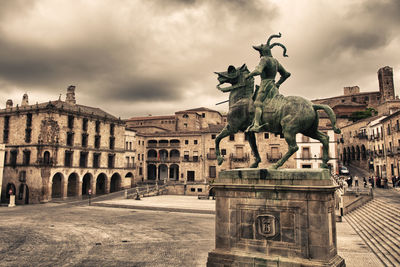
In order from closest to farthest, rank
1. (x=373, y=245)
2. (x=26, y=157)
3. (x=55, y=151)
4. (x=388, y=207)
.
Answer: (x=373, y=245)
(x=388, y=207)
(x=55, y=151)
(x=26, y=157)

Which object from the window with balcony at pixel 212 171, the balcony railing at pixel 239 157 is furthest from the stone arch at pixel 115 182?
the balcony railing at pixel 239 157

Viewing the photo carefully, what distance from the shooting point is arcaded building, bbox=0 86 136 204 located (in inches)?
1502

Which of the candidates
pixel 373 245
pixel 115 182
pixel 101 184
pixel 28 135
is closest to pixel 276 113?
pixel 373 245

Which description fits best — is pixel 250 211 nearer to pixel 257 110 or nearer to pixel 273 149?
pixel 257 110

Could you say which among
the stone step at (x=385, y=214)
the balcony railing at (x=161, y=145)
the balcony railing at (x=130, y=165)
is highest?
the balcony railing at (x=161, y=145)

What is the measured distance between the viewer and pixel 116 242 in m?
14.6

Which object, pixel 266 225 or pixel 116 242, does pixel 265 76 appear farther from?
pixel 116 242

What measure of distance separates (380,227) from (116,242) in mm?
14919

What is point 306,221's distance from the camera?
7305 mm

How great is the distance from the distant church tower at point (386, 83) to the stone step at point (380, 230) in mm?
65728

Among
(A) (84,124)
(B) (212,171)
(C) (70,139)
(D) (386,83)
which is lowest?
(B) (212,171)

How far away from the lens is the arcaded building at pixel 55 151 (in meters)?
38.2

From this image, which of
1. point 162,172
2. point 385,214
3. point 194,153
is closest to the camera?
point 385,214

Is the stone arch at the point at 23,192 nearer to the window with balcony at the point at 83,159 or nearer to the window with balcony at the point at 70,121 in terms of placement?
the window with balcony at the point at 83,159
